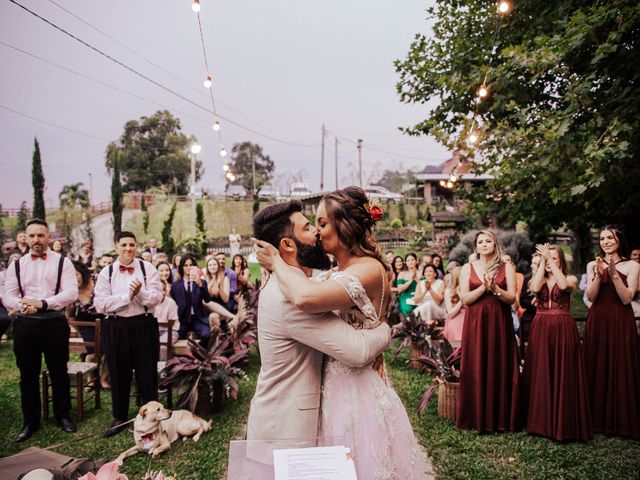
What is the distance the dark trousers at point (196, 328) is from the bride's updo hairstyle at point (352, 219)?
533 centimetres

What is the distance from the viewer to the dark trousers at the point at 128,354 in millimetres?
4691

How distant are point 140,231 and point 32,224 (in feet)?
111

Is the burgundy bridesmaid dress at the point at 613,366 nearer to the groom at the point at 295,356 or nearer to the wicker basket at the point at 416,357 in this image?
the wicker basket at the point at 416,357

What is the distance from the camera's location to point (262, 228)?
2.08 meters

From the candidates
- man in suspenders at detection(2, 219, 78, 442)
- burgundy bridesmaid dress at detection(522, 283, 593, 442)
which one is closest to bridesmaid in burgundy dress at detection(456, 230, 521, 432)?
burgundy bridesmaid dress at detection(522, 283, 593, 442)

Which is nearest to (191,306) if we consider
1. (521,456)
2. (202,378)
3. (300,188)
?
(202,378)

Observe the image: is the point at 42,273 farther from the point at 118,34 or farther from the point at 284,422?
the point at 118,34

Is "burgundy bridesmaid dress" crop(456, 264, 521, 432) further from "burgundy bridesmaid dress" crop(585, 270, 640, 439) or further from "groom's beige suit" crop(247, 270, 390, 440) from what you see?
"groom's beige suit" crop(247, 270, 390, 440)

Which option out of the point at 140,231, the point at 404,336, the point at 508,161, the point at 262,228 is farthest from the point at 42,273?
the point at 140,231

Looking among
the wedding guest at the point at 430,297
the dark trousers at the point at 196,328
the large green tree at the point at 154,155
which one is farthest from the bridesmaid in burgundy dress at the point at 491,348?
the large green tree at the point at 154,155

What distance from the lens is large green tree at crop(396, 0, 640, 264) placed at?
203 inches

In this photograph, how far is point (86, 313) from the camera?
6.71 m

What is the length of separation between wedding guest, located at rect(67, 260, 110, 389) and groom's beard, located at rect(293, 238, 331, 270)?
Result: 4973mm

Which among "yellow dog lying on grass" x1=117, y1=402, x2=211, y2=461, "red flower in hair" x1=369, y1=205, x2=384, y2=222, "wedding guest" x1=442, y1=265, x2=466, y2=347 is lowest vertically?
"yellow dog lying on grass" x1=117, y1=402, x2=211, y2=461
